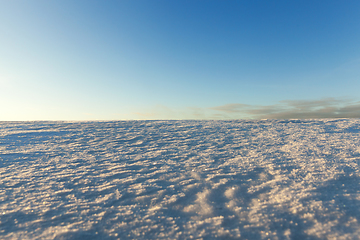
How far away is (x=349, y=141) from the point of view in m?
4.23

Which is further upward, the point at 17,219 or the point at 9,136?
the point at 9,136

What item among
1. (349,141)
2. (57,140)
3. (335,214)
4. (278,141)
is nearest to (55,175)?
(57,140)

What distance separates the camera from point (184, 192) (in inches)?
84.7

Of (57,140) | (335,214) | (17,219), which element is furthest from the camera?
(57,140)

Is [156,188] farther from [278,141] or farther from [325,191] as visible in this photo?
[278,141]

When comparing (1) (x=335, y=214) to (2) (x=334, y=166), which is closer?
(1) (x=335, y=214)

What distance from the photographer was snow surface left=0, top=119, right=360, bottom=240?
61.1 inches

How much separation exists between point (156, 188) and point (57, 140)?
4033mm

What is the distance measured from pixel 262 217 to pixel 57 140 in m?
5.17

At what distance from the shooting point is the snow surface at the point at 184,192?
155cm

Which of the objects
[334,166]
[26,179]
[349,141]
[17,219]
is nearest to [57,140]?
[26,179]

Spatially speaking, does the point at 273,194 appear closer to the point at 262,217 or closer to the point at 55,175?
the point at 262,217

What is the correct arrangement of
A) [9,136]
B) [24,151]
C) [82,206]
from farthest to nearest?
[9,136] → [24,151] → [82,206]

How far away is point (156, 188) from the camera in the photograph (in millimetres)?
2275
